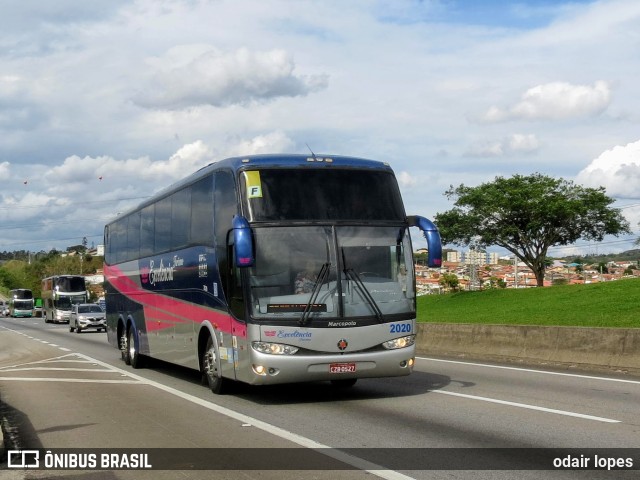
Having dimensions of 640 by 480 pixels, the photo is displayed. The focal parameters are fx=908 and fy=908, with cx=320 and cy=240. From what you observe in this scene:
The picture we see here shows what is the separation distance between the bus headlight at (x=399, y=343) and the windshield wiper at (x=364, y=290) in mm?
387

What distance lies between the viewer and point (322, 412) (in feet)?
40.0

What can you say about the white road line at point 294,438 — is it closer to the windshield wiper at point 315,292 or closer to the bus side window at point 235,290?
the bus side window at point 235,290

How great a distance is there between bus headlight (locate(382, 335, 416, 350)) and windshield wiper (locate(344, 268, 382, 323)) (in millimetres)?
387

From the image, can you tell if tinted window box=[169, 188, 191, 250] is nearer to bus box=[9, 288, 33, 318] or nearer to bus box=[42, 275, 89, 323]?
bus box=[42, 275, 89, 323]

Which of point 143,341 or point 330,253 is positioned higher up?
point 330,253

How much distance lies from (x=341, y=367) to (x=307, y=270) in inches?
56.1

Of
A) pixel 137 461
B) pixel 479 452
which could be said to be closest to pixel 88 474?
pixel 137 461

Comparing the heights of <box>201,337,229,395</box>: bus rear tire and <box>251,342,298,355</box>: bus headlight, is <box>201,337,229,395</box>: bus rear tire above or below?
below

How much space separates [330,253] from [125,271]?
1070 cm

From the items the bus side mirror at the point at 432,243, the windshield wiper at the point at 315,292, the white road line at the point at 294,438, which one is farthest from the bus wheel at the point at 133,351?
the bus side mirror at the point at 432,243

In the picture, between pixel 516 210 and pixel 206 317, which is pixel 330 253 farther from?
pixel 516 210

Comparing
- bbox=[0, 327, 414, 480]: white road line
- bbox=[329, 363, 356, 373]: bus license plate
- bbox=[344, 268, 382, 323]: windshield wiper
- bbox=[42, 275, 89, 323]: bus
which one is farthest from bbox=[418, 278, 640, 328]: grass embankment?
bbox=[42, 275, 89, 323]: bus

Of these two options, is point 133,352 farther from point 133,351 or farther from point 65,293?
point 65,293

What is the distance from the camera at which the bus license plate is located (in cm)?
1255
